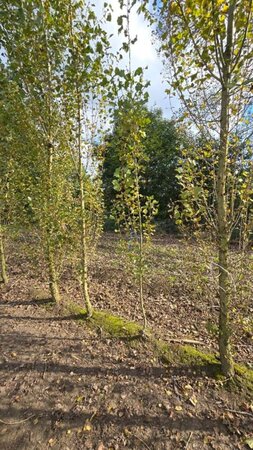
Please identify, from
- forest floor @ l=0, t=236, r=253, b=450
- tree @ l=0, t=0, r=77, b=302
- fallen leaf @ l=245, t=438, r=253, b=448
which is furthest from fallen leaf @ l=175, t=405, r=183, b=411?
tree @ l=0, t=0, r=77, b=302

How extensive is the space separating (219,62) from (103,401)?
2.77m

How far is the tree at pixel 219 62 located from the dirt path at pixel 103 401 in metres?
0.65

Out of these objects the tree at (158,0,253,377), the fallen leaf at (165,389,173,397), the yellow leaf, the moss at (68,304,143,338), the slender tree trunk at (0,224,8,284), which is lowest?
the yellow leaf

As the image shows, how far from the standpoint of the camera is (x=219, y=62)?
1.72 m

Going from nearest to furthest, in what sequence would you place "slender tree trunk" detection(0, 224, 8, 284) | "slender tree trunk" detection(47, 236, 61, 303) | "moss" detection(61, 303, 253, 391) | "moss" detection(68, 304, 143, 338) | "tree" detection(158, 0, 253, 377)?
"tree" detection(158, 0, 253, 377) < "moss" detection(61, 303, 253, 391) < "moss" detection(68, 304, 143, 338) < "slender tree trunk" detection(47, 236, 61, 303) < "slender tree trunk" detection(0, 224, 8, 284)

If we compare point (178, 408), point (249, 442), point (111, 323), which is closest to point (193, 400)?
point (178, 408)

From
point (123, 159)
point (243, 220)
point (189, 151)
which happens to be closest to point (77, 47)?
point (123, 159)

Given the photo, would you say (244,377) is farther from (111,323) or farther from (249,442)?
(111,323)

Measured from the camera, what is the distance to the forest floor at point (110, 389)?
1764 millimetres

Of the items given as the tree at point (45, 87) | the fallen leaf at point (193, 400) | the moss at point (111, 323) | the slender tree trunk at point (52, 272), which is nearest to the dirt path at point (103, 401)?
the fallen leaf at point (193, 400)

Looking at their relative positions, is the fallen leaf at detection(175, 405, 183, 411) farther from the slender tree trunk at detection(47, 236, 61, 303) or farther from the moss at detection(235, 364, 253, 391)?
the slender tree trunk at detection(47, 236, 61, 303)

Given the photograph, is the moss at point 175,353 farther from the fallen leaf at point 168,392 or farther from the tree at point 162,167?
the tree at point 162,167

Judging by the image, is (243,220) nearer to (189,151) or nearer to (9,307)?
(189,151)

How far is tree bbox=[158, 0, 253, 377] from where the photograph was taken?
160 cm
